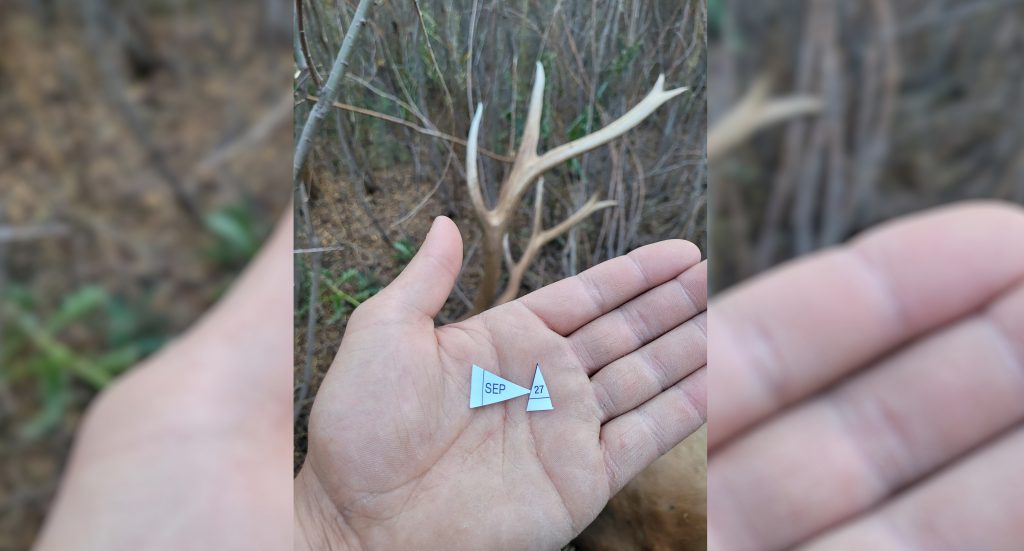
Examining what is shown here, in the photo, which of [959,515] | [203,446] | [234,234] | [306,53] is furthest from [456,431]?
[234,234]

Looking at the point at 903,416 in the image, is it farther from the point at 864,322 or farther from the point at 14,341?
the point at 14,341

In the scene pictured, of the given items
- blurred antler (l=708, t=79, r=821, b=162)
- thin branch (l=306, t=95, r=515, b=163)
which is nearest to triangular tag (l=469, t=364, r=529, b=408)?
thin branch (l=306, t=95, r=515, b=163)

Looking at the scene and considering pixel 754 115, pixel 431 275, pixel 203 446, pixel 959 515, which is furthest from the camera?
pixel 754 115

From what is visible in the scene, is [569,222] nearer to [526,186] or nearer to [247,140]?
[526,186]

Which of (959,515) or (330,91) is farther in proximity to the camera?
(959,515)

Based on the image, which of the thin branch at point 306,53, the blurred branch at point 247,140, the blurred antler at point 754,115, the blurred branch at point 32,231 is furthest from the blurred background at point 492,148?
the blurred branch at point 32,231

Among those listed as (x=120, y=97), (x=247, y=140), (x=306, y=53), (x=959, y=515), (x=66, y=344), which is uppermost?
(x=306, y=53)
